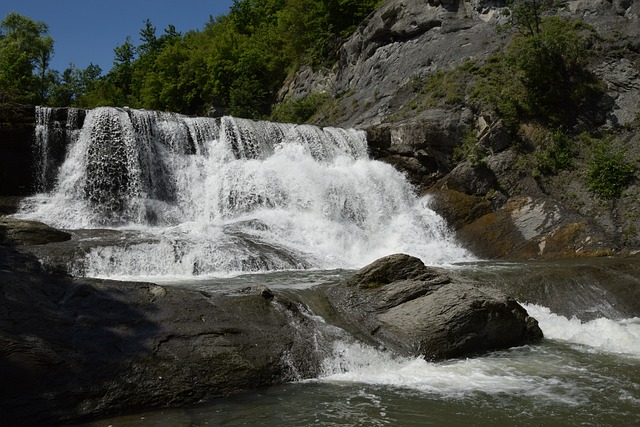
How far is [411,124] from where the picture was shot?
22312 millimetres

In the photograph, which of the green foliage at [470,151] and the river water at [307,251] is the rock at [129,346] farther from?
the green foliage at [470,151]

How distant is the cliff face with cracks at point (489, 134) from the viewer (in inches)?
719

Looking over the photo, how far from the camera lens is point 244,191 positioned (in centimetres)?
1966

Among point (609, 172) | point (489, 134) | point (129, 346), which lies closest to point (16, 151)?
point (129, 346)

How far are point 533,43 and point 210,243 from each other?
53.1 ft

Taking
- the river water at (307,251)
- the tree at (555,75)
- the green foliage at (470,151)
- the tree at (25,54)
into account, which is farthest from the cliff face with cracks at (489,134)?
the tree at (25,54)

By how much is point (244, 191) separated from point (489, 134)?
9.95 m

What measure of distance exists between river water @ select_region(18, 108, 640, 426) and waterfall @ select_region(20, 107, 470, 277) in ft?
0.18

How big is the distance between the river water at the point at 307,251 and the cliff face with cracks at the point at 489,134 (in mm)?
1295

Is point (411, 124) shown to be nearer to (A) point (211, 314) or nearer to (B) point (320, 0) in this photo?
(A) point (211, 314)

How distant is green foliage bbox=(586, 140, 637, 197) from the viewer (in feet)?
62.2

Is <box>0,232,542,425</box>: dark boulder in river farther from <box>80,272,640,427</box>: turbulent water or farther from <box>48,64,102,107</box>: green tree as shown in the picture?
<box>48,64,102,107</box>: green tree

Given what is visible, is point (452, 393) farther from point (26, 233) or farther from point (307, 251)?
point (26, 233)

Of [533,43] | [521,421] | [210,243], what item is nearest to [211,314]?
[521,421]
